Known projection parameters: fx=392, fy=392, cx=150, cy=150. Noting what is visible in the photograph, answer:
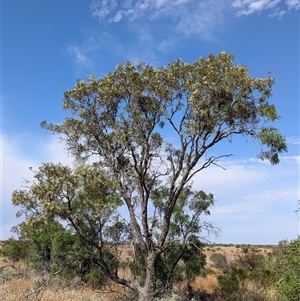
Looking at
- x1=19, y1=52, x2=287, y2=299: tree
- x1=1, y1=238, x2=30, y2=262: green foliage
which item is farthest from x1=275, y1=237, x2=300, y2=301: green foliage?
x1=1, y1=238, x2=30, y2=262: green foliage

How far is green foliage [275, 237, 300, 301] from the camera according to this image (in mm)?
8539

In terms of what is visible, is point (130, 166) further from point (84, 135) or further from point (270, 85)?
point (270, 85)

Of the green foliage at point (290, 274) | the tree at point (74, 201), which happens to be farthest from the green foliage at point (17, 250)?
the green foliage at point (290, 274)

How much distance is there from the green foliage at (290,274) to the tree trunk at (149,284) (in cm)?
705

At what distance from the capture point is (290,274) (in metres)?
8.91

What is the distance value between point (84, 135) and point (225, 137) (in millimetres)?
6236

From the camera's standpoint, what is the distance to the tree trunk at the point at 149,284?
1550 cm

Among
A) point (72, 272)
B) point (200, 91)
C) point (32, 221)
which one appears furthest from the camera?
point (72, 272)

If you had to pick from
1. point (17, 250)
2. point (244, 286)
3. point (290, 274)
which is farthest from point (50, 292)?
point (17, 250)

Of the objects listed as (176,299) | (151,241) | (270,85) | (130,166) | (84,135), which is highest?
(270,85)

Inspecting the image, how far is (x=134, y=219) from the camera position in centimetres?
1634

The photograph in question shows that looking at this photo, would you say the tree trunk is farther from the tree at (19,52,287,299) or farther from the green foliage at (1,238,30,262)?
the green foliage at (1,238,30,262)

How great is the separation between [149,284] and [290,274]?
7.99m

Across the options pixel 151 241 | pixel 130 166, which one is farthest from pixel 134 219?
pixel 130 166
